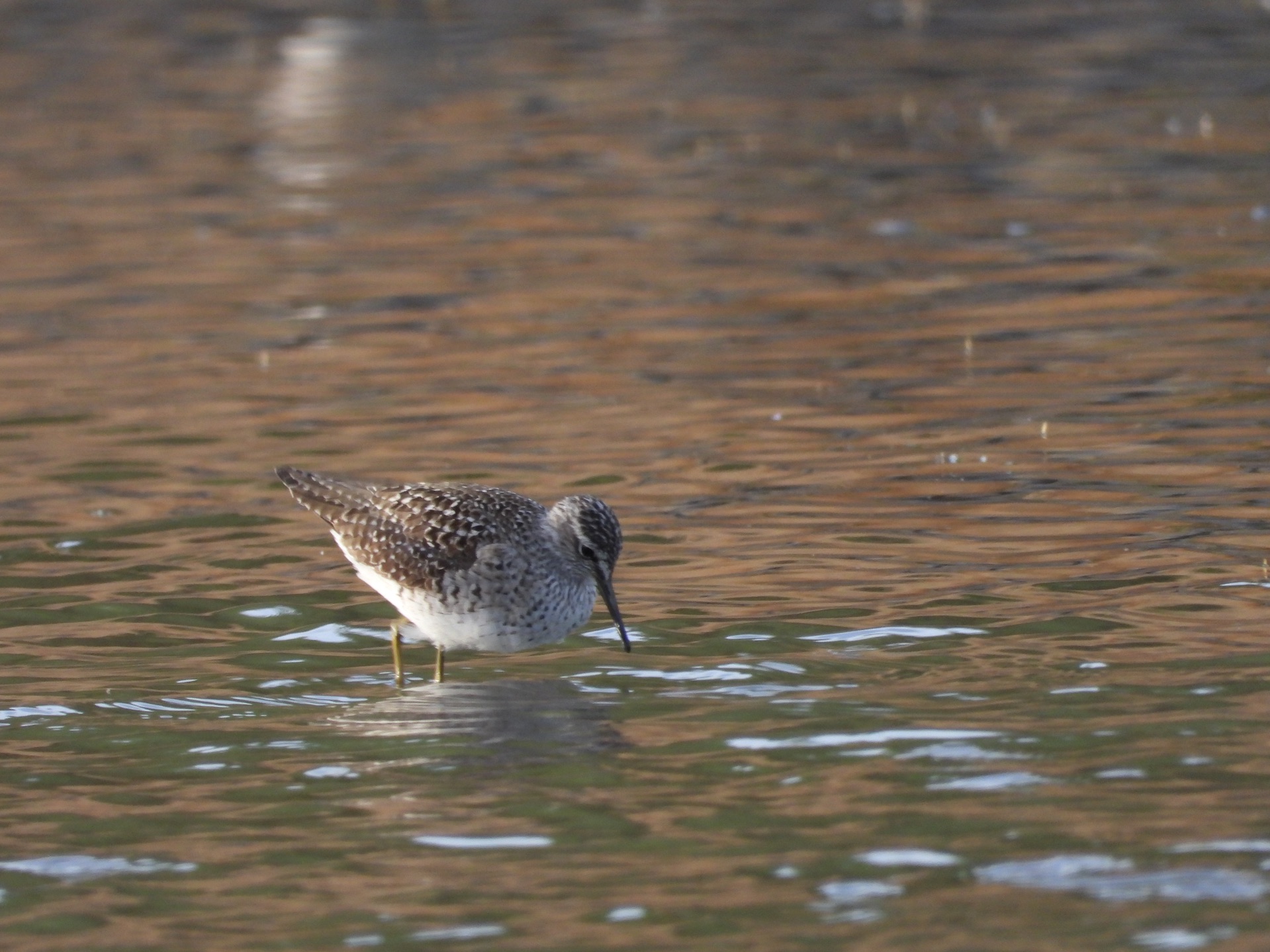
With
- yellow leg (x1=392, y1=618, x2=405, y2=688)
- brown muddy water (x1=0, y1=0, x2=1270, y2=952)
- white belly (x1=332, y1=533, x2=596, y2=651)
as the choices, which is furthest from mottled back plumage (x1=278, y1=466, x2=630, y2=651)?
brown muddy water (x1=0, y1=0, x2=1270, y2=952)

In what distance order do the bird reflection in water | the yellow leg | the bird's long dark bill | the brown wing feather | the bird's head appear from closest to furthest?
the bird reflection in water, the bird's long dark bill, the bird's head, the brown wing feather, the yellow leg

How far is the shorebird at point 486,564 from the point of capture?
1130cm

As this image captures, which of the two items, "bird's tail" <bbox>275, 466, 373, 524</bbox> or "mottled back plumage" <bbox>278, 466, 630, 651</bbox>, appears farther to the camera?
"bird's tail" <bbox>275, 466, 373, 524</bbox>

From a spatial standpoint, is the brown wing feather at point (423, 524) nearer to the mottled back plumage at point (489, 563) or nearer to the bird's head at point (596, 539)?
the mottled back plumage at point (489, 563)

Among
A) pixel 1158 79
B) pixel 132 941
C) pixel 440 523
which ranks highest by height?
pixel 1158 79

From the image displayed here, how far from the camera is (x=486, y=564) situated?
11.4m

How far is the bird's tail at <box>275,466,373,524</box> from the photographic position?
12227 mm

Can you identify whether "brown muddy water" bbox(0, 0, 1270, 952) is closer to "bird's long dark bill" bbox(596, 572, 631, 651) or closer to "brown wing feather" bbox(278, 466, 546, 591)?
"bird's long dark bill" bbox(596, 572, 631, 651)

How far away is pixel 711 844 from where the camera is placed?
8.88 metres

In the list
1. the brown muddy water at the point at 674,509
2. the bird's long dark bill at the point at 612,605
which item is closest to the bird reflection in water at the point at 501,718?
the brown muddy water at the point at 674,509

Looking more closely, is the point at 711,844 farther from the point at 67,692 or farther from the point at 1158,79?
the point at 1158,79

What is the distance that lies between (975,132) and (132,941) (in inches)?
897

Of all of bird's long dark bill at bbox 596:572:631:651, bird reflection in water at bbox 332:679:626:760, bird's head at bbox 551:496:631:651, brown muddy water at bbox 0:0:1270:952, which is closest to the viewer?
brown muddy water at bbox 0:0:1270:952

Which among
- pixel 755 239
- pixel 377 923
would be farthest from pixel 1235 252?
pixel 377 923
